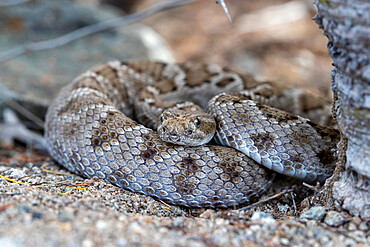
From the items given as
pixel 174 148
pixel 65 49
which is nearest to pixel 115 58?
pixel 65 49

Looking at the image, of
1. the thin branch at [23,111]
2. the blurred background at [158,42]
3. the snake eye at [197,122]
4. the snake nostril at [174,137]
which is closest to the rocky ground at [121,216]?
the blurred background at [158,42]

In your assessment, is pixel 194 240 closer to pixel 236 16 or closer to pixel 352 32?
pixel 352 32

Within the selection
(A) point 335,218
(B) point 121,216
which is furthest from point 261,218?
(B) point 121,216

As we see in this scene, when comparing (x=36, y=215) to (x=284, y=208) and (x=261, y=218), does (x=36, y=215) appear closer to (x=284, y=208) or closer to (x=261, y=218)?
(x=261, y=218)

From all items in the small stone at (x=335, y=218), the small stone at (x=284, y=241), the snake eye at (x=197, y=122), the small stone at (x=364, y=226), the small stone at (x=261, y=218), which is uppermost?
the snake eye at (x=197, y=122)

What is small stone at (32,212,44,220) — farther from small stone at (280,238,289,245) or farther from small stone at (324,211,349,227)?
small stone at (324,211,349,227)

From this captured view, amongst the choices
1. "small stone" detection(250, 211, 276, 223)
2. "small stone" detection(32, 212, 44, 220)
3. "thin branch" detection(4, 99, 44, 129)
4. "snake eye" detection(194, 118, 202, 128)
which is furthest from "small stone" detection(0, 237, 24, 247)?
"thin branch" detection(4, 99, 44, 129)

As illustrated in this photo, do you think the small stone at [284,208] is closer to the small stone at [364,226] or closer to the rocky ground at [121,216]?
the rocky ground at [121,216]
